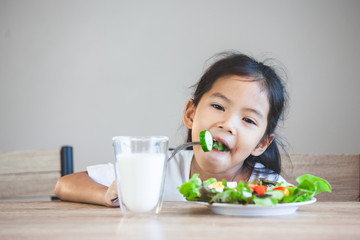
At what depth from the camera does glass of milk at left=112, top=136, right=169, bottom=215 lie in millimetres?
778

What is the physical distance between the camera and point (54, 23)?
3127mm

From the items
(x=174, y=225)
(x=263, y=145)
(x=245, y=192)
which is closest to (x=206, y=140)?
(x=245, y=192)

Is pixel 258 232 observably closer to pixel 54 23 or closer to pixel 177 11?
pixel 177 11

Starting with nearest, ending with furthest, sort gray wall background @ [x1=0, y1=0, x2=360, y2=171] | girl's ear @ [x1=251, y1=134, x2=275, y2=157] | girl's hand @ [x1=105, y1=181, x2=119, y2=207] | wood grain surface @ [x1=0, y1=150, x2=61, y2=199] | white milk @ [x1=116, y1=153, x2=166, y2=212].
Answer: white milk @ [x1=116, y1=153, x2=166, y2=212]
girl's hand @ [x1=105, y1=181, x2=119, y2=207]
wood grain surface @ [x1=0, y1=150, x2=61, y2=199]
girl's ear @ [x1=251, y1=134, x2=275, y2=157]
gray wall background @ [x1=0, y1=0, x2=360, y2=171]

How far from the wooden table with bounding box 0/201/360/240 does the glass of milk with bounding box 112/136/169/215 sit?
0.03m

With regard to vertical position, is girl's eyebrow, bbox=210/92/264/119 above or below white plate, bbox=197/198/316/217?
above

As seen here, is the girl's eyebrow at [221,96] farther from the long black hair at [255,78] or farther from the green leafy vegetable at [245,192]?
the green leafy vegetable at [245,192]

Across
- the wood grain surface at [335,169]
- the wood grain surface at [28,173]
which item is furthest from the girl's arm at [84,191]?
the wood grain surface at [335,169]

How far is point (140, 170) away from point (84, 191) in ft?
1.31

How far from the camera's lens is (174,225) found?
69cm

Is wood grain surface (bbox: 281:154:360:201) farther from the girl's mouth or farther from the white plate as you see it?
the white plate

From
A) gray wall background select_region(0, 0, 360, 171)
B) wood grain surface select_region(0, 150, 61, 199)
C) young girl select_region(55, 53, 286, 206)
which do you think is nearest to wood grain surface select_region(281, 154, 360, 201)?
young girl select_region(55, 53, 286, 206)

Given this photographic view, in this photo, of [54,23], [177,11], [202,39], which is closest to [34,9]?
Result: [54,23]

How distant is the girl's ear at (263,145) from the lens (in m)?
1.55
